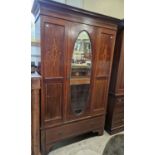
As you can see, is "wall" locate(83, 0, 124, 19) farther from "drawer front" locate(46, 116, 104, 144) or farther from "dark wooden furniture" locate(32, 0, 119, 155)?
"drawer front" locate(46, 116, 104, 144)

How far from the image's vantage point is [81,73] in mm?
2080

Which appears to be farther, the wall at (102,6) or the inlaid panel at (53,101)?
the wall at (102,6)

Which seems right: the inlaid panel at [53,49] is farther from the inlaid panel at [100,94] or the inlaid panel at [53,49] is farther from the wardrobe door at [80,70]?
the inlaid panel at [100,94]

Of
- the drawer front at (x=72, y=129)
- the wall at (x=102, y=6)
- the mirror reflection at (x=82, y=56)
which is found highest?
the wall at (x=102, y=6)

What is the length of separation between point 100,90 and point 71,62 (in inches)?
27.8

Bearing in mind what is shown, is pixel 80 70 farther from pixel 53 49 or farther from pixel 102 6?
pixel 102 6

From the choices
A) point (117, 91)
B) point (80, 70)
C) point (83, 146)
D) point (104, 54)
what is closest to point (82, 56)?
point (80, 70)

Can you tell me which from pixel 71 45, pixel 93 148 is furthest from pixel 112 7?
pixel 93 148

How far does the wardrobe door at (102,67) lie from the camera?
2.07 metres

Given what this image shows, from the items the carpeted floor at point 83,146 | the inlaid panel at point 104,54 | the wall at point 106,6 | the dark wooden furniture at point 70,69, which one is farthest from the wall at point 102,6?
the carpeted floor at point 83,146
